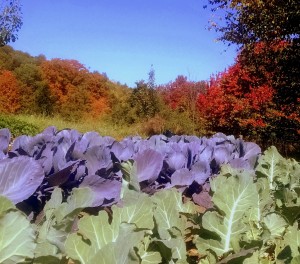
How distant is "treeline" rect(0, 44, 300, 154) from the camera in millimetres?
16047

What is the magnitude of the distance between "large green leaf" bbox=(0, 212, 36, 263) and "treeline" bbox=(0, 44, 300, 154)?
1404 cm

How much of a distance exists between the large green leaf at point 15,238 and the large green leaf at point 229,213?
0.58 m

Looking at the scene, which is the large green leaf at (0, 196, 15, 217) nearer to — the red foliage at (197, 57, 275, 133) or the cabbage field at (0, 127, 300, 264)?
the cabbage field at (0, 127, 300, 264)

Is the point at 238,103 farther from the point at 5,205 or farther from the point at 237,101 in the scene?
the point at 5,205

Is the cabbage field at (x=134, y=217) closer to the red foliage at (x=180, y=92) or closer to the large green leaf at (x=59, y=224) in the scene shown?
the large green leaf at (x=59, y=224)

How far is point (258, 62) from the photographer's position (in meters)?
14.9

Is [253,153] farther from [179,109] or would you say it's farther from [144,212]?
[179,109]

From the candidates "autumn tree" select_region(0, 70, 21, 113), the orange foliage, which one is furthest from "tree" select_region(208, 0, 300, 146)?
the orange foliage

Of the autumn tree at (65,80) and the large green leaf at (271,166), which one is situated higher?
the autumn tree at (65,80)

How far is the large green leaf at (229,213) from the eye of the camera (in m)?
1.10

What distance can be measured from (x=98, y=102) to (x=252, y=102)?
3210cm

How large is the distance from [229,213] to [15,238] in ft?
2.26

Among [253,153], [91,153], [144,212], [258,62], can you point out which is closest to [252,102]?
[258,62]

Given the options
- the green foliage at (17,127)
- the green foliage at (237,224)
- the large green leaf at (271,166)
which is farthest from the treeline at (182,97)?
the green foliage at (237,224)
